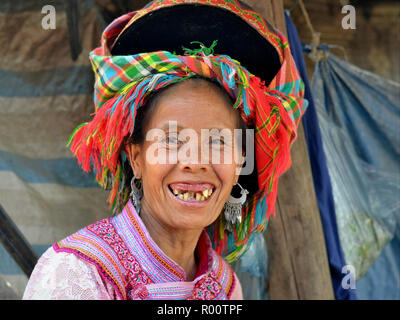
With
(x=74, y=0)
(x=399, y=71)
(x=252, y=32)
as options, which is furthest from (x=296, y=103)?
(x=399, y=71)

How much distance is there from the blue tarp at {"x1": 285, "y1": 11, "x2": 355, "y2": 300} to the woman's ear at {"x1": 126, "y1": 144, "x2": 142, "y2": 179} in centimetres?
118

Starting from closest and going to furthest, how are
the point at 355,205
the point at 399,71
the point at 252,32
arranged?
the point at 252,32
the point at 355,205
the point at 399,71

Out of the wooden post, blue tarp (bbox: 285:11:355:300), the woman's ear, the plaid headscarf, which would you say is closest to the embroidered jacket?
the woman's ear

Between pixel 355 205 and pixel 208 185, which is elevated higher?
pixel 355 205

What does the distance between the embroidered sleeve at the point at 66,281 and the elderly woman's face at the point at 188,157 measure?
0.41 meters

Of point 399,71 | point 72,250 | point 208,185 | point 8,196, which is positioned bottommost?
point 72,250

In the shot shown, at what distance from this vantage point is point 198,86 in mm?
2236

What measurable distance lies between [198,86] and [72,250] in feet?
2.77

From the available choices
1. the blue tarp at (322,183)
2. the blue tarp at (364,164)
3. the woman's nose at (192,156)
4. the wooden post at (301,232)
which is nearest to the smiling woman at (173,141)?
the woman's nose at (192,156)

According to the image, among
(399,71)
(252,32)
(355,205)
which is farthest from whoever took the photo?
(399,71)

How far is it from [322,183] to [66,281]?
5.52 ft

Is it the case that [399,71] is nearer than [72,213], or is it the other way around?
[72,213]

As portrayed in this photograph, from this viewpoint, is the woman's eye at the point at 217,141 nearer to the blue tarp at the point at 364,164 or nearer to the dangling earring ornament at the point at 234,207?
the dangling earring ornament at the point at 234,207

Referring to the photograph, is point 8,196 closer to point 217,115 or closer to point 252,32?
point 217,115
